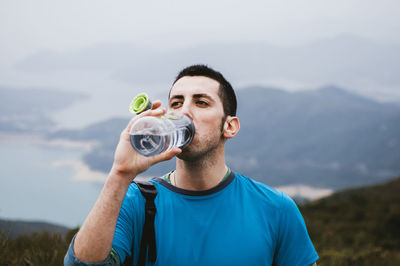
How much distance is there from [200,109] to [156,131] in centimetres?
64

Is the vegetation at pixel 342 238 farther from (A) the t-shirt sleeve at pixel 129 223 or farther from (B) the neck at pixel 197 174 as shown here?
(B) the neck at pixel 197 174

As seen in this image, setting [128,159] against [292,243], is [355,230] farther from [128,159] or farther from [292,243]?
[128,159]

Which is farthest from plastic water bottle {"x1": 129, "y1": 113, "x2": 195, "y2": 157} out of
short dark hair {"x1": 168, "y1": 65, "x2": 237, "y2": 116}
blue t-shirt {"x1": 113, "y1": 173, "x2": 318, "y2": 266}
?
short dark hair {"x1": 168, "y1": 65, "x2": 237, "y2": 116}

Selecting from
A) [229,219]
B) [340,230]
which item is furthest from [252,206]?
[340,230]

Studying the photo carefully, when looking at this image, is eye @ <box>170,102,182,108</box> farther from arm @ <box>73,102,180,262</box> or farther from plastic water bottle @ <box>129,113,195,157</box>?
arm @ <box>73,102,180,262</box>

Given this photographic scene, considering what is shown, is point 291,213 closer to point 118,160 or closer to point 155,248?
point 155,248

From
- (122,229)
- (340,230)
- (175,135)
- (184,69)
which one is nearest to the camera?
(122,229)

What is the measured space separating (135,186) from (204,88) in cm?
96

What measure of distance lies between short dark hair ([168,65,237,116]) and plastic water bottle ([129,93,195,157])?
0.52 meters

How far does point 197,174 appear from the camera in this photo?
2.76 m


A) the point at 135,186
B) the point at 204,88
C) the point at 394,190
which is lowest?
the point at 394,190

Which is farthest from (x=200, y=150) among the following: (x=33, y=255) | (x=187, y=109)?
(x=33, y=255)

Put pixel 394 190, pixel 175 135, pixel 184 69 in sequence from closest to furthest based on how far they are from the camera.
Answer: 1. pixel 175 135
2. pixel 184 69
3. pixel 394 190

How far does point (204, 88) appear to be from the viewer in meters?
3.01
